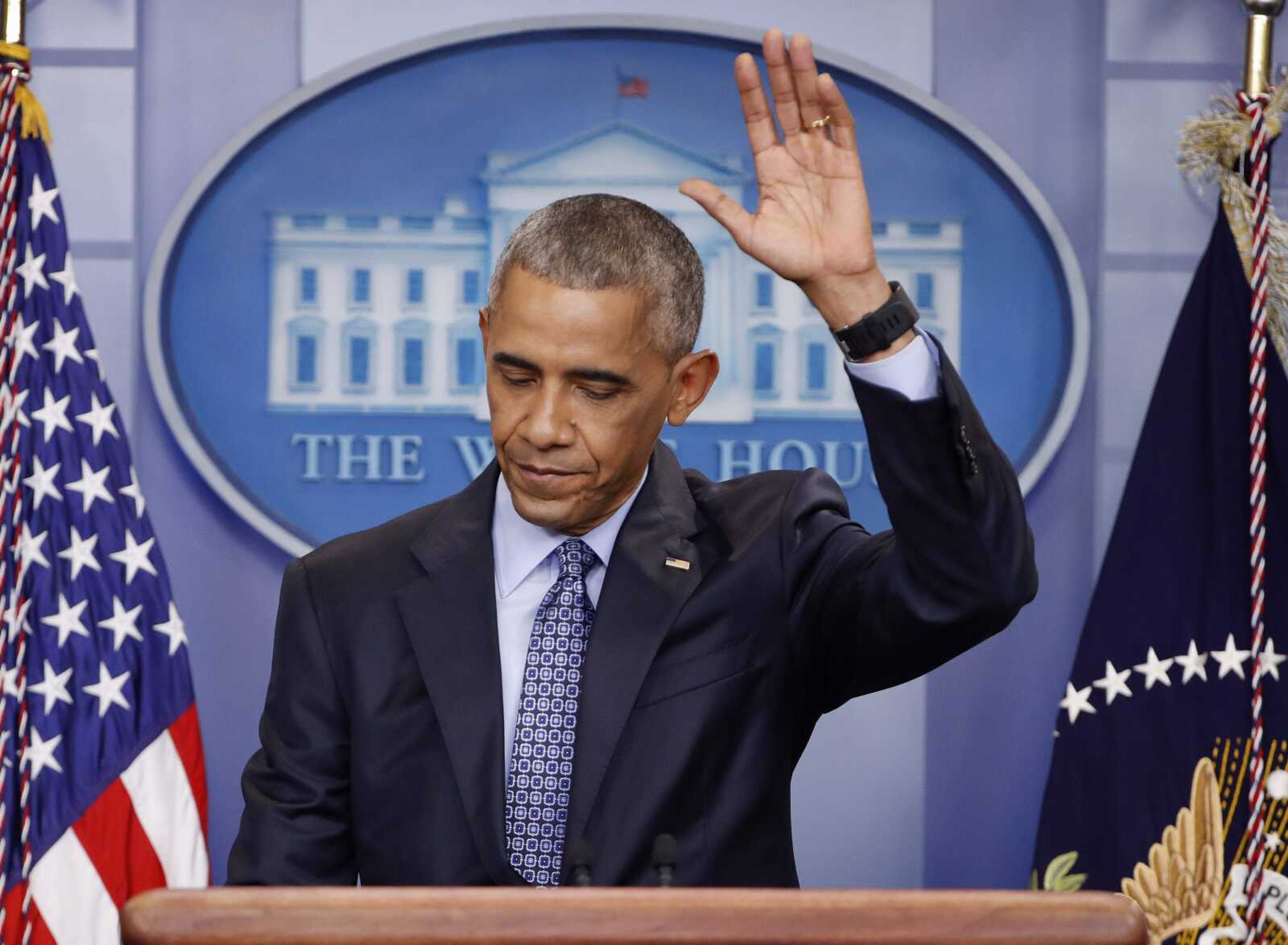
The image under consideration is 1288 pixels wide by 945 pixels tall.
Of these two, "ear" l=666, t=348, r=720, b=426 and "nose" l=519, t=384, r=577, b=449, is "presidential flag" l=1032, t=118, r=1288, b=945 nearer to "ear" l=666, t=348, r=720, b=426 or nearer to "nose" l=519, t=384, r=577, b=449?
"ear" l=666, t=348, r=720, b=426

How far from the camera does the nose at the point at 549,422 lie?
1437 millimetres

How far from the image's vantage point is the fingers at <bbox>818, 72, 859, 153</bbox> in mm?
1385

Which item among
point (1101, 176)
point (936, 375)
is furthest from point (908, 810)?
point (936, 375)

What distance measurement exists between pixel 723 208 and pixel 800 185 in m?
0.08

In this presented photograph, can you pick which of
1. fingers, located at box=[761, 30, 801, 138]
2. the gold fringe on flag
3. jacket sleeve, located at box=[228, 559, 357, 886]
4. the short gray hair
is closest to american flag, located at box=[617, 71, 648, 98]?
the gold fringe on flag

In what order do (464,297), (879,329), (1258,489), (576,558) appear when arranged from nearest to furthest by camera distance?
(879,329)
(576,558)
(1258,489)
(464,297)

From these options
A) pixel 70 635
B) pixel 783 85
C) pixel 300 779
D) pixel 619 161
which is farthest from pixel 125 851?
pixel 783 85

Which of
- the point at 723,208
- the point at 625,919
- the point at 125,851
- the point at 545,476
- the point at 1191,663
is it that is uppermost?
the point at 723,208

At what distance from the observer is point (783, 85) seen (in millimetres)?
1414

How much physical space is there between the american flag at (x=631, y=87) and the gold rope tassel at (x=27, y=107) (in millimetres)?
965

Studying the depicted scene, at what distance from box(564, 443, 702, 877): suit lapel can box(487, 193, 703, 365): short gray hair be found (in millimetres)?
166

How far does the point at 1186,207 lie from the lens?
274 cm

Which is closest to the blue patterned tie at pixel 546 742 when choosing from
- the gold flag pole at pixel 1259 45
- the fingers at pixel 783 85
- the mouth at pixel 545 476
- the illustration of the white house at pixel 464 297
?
the mouth at pixel 545 476

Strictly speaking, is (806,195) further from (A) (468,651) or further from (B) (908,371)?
(A) (468,651)
